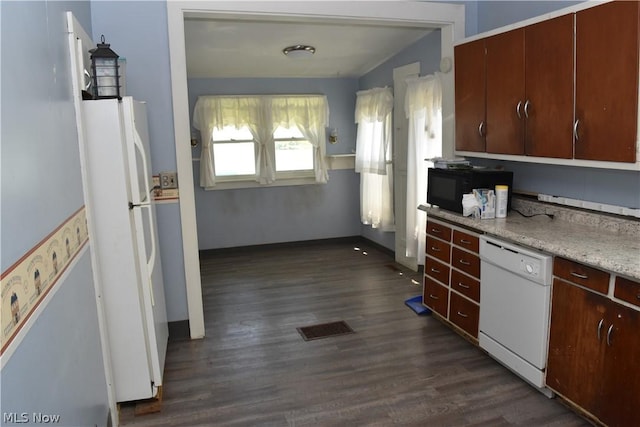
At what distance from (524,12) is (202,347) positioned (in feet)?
10.7

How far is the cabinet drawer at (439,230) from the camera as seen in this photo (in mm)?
3475

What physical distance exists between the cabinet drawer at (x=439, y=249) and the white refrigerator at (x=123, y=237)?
6.59 feet

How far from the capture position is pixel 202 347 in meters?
3.50

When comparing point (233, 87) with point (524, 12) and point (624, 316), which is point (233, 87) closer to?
point (524, 12)

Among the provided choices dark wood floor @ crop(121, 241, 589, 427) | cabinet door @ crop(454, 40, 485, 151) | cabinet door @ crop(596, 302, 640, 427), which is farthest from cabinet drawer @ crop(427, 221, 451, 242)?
cabinet door @ crop(596, 302, 640, 427)

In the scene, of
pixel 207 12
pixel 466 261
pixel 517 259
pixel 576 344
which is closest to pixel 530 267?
pixel 517 259

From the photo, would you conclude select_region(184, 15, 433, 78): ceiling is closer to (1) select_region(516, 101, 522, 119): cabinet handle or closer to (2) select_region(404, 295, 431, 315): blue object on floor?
(1) select_region(516, 101, 522, 119): cabinet handle

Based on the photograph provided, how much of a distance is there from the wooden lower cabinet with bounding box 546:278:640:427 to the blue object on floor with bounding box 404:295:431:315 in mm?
1429

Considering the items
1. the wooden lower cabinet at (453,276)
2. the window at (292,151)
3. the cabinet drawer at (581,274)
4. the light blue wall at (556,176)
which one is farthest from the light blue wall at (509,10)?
the window at (292,151)

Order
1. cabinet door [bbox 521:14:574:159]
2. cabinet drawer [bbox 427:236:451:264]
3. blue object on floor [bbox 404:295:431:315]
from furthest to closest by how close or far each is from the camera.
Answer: blue object on floor [bbox 404:295:431:315]
cabinet drawer [bbox 427:236:451:264]
cabinet door [bbox 521:14:574:159]

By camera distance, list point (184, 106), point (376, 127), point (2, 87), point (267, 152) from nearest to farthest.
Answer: point (2, 87) → point (184, 106) → point (376, 127) → point (267, 152)

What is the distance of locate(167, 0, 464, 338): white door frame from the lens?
10.9 ft

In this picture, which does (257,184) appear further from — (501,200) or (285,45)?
(501,200)

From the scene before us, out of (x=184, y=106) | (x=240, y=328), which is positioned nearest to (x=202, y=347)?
(x=240, y=328)
